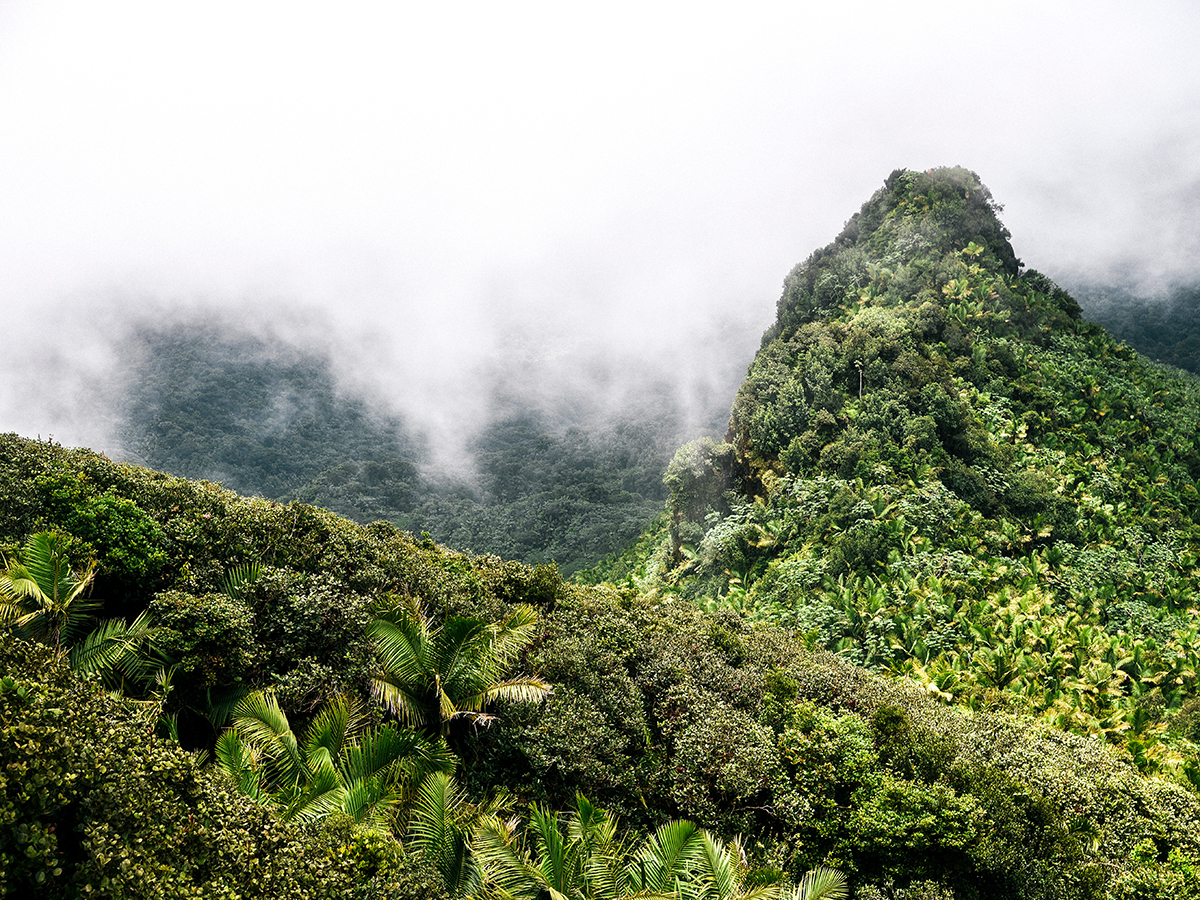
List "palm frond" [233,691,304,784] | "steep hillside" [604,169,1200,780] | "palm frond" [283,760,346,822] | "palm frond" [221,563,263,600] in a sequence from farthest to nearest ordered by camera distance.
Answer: "steep hillside" [604,169,1200,780] → "palm frond" [221,563,263,600] → "palm frond" [233,691,304,784] → "palm frond" [283,760,346,822]

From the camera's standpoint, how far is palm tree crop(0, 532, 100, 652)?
30.2 ft

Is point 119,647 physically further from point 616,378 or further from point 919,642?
point 616,378

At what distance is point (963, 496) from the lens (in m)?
32.5

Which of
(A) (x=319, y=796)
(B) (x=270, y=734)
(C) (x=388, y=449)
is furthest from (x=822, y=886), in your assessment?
(C) (x=388, y=449)

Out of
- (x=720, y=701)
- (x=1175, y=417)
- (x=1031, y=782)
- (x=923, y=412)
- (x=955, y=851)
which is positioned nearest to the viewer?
(x=955, y=851)

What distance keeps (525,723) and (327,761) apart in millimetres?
4025

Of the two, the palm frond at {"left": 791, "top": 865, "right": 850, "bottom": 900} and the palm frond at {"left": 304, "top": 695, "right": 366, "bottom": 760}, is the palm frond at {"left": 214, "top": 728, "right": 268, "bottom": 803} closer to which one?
the palm frond at {"left": 304, "top": 695, "right": 366, "bottom": 760}

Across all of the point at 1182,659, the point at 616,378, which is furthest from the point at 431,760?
the point at 616,378

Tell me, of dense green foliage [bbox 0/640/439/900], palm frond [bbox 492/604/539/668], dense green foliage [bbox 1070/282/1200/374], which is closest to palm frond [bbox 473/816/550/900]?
dense green foliage [bbox 0/640/439/900]

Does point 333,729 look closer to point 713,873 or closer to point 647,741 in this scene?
point 713,873

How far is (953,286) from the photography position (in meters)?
46.2

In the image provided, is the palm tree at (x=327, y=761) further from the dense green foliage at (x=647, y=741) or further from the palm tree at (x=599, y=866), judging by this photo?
the palm tree at (x=599, y=866)

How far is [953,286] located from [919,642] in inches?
1233

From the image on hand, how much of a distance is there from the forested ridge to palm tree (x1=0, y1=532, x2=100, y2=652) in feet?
0.17
